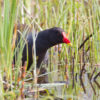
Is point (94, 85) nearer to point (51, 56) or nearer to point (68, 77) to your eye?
point (68, 77)

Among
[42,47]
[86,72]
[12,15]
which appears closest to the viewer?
[12,15]

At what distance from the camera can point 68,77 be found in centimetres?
300

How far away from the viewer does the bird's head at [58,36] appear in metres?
3.24

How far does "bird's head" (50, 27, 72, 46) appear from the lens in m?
3.24

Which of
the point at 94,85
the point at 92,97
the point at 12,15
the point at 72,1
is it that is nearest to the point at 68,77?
the point at 94,85

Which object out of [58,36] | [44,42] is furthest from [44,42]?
[58,36]

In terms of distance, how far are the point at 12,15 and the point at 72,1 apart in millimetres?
1125

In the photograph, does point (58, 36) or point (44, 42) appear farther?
point (44, 42)

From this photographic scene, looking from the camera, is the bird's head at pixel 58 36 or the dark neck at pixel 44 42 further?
the dark neck at pixel 44 42

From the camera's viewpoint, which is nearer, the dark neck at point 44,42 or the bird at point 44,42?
the bird at point 44,42

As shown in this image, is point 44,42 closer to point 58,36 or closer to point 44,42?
point 44,42

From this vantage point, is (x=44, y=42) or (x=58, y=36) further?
(x=44, y=42)

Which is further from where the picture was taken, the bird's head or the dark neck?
the dark neck

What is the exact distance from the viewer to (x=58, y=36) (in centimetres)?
335
